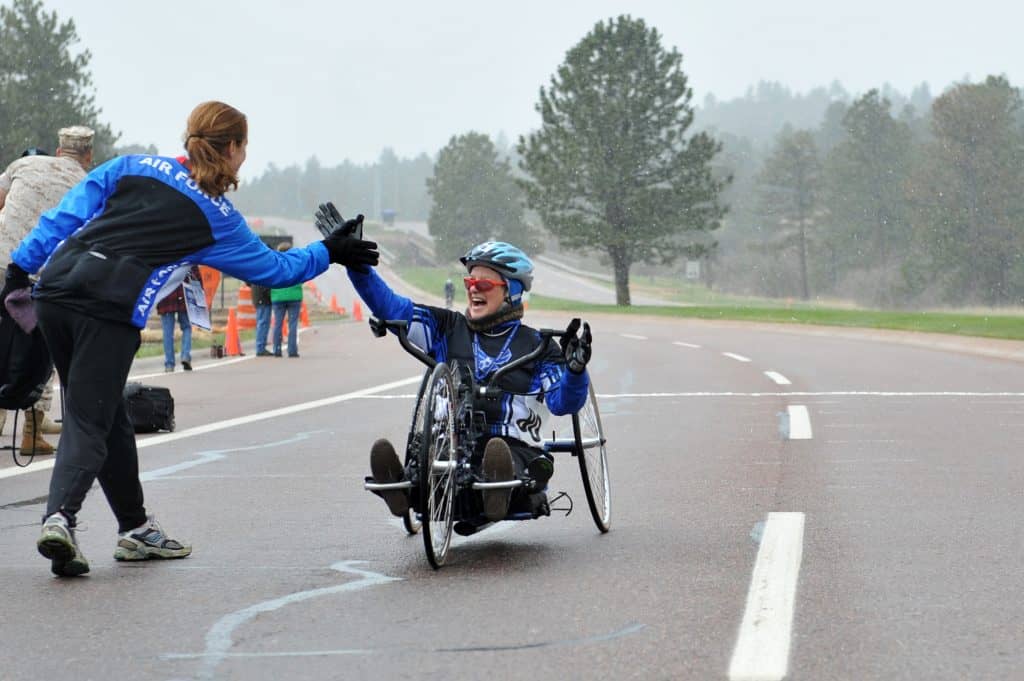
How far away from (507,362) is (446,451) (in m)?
0.78

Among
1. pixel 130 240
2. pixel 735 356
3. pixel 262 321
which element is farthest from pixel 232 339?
pixel 130 240

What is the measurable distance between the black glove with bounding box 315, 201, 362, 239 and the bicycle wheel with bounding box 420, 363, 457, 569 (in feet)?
2.43

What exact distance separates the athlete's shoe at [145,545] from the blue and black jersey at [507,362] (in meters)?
1.34

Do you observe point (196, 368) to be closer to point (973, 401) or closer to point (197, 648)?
point (973, 401)

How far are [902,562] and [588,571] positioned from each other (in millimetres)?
1296

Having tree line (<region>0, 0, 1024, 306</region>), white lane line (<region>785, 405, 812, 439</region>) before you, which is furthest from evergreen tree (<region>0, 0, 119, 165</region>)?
white lane line (<region>785, 405, 812, 439</region>)

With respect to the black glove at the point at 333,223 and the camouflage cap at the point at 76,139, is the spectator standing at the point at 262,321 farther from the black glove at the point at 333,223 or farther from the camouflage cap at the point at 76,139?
the black glove at the point at 333,223

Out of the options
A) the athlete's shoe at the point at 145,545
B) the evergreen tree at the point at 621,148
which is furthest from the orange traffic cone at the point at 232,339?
the evergreen tree at the point at 621,148

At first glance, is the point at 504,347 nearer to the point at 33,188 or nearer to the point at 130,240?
the point at 130,240

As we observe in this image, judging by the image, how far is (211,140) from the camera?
20.8 ft

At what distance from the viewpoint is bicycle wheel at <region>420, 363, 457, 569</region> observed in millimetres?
6344

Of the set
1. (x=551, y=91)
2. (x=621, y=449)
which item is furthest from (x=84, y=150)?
(x=551, y=91)

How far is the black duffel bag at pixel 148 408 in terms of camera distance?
12680 mm

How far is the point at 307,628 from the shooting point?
529 centimetres
